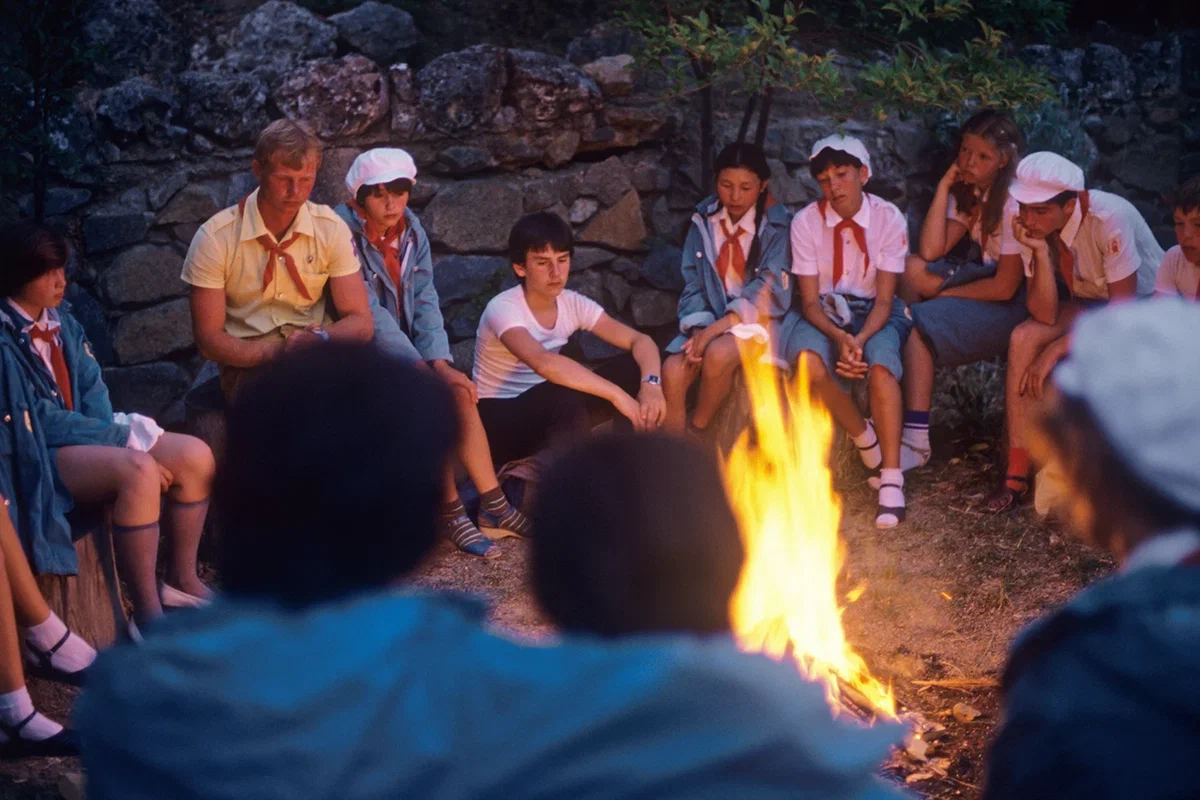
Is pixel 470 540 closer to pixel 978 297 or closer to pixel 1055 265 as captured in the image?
pixel 978 297

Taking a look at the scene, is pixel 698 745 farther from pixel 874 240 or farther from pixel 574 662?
pixel 874 240

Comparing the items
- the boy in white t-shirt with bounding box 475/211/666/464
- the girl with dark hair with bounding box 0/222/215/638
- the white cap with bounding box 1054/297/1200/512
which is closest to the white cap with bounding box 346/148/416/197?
the boy in white t-shirt with bounding box 475/211/666/464

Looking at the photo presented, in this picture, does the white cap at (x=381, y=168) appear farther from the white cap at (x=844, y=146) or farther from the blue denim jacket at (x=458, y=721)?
the blue denim jacket at (x=458, y=721)

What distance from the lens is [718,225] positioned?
18.8 ft

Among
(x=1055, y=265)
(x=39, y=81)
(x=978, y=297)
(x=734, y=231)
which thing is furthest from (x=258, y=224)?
(x=1055, y=265)

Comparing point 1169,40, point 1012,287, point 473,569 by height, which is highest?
point 1169,40

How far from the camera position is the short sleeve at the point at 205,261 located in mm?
4668

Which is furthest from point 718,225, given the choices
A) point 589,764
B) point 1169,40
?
point 589,764

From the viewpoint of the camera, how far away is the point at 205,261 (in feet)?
15.3

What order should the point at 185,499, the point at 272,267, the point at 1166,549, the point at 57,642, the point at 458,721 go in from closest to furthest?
the point at 458,721, the point at 1166,549, the point at 57,642, the point at 185,499, the point at 272,267

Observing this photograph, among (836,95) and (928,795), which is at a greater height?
(836,95)

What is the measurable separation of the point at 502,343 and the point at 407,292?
460mm

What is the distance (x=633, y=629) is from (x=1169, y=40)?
23.9ft

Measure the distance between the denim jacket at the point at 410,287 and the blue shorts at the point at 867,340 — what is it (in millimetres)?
1518
